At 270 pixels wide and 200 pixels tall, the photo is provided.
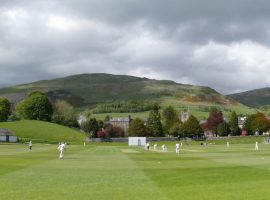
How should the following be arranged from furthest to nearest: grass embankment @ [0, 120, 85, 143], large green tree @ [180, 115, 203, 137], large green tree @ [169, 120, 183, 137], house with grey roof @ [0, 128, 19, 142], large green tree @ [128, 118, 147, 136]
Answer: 1. large green tree @ [169, 120, 183, 137]
2. large green tree @ [128, 118, 147, 136]
3. large green tree @ [180, 115, 203, 137]
4. grass embankment @ [0, 120, 85, 143]
5. house with grey roof @ [0, 128, 19, 142]

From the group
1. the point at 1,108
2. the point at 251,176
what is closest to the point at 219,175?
the point at 251,176

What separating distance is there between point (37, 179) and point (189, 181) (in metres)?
9.02

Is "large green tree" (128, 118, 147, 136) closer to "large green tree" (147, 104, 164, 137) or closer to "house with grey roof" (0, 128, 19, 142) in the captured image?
"large green tree" (147, 104, 164, 137)

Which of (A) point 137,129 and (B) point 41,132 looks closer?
(B) point 41,132

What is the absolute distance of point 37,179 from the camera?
26766 millimetres

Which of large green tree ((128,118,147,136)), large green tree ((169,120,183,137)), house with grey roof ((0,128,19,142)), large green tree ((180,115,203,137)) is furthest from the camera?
large green tree ((169,120,183,137))

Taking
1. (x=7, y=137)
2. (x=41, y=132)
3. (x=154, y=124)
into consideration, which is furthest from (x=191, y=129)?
(x=7, y=137)

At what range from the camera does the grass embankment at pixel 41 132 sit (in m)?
158

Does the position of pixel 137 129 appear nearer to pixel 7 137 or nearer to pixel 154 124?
pixel 154 124

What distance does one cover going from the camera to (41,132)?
535 feet

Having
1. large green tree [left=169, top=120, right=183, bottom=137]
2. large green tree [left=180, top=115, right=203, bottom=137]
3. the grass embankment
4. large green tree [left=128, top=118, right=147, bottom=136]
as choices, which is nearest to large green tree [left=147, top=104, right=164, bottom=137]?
large green tree [left=128, top=118, right=147, bottom=136]

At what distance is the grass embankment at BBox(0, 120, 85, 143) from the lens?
517 ft

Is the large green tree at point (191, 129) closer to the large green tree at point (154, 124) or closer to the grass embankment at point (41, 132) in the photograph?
the large green tree at point (154, 124)

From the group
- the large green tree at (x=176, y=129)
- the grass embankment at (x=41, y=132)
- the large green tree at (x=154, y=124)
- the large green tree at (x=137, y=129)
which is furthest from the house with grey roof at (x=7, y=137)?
the large green tree at (x=176, y=129)
